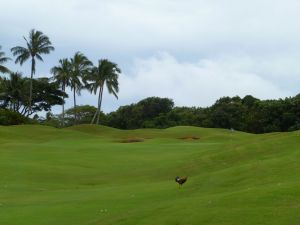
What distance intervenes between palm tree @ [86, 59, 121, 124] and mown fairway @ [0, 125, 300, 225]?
47.7 meters

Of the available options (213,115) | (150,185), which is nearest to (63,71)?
(213,115)

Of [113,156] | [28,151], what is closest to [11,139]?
[28,151]

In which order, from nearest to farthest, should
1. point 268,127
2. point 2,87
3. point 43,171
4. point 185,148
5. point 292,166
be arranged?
point 292,166, point 43,171, point 185,148, point 268,127, point 2,87

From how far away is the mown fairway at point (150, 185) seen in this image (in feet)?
47.7

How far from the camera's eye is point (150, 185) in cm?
2414

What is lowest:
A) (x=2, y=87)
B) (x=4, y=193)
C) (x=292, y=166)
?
(x=4, y=193)

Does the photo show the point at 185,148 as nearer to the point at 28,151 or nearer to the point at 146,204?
the point at 28,151

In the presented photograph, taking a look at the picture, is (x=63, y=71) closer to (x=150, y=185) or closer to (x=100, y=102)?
(x=100, y=102)

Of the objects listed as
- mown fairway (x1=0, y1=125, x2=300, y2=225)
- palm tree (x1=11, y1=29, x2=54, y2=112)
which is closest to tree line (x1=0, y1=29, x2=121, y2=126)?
palm tree (x1=11, y1=29, x2=54, y2=112)

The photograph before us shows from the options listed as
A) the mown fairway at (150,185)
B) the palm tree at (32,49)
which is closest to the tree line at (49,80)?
the palm tree at (32,49)

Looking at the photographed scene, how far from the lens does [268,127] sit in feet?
291

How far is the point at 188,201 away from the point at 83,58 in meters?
77.4

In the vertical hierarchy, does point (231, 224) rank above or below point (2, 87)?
below

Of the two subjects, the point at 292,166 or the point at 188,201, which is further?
the point at 292,166
